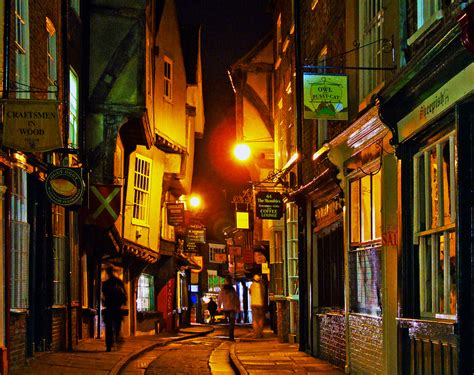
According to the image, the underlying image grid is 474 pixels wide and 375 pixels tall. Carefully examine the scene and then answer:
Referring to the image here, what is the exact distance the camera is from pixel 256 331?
25.3 m

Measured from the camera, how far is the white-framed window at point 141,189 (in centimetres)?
2612

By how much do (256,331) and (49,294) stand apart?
1050cm

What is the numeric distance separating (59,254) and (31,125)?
616 centimetres

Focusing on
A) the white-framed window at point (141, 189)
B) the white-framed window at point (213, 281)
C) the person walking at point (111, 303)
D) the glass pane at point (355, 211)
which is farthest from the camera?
the white-framed window at point (213, 281)

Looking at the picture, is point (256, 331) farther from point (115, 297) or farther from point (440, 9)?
point (440, 9)

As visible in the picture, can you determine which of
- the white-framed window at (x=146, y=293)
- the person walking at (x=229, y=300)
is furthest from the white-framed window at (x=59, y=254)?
the white-framed window at (x=146, y=293)

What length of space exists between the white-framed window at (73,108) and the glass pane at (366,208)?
8.04 meters

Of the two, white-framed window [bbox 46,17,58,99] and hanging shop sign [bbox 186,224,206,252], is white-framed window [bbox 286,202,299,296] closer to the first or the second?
white-framed window [bbox 46,17,58,99]

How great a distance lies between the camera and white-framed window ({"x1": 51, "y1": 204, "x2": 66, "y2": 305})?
1684 cm

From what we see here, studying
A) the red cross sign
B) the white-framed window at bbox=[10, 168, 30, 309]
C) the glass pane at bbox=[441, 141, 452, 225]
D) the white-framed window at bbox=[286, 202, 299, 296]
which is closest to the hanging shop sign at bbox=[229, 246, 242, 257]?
the white-framed window at bbox=[286, 202, 299, 296]

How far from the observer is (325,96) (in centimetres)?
1279

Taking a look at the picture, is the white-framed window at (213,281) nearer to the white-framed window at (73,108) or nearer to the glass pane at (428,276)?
the white-framed window at (73,108)

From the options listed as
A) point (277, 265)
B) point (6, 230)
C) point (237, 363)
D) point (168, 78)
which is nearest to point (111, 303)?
point (237, 363)

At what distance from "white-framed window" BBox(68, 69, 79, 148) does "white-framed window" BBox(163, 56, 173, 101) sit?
30.0 feet
